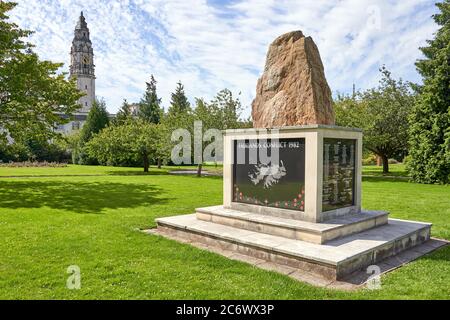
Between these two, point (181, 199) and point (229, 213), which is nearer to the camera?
point (229, 213)

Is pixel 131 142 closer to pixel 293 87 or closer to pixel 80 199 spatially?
pixel 80 199

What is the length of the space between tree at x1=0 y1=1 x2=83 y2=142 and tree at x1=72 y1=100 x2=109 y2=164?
89.9 feet

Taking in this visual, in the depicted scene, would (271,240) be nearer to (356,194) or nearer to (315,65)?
(356,194)

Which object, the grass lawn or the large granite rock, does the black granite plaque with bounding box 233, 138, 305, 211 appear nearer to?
the large granite rock

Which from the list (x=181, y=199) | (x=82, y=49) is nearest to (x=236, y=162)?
(x=181, y=199)

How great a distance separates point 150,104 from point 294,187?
64051 millimetres

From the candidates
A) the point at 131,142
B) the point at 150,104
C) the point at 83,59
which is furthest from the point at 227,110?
the point at 83,59

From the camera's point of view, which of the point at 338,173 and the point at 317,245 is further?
the point at 338,173

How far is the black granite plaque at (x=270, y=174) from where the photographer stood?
8375mm

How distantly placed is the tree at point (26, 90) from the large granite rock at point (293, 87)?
48.3ft

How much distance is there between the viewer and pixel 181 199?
15.6m

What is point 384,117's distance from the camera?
30.5 meters

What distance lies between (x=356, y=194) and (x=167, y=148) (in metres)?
23.6

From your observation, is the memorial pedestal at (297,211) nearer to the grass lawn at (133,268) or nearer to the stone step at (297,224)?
the stone step at (297,224)
